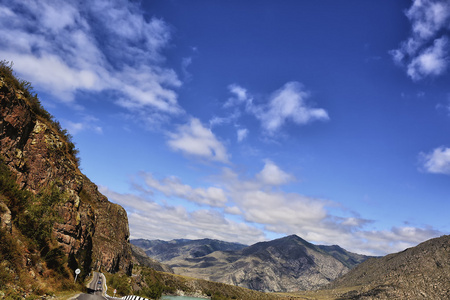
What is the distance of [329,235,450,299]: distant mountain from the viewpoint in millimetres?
131750

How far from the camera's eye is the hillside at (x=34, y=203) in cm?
1859

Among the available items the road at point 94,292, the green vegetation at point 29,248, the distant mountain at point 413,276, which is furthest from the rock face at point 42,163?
the distant mountain at point 413,276

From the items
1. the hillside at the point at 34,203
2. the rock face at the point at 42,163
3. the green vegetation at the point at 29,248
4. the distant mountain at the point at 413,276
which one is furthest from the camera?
the distant mountain at the point at 413,276

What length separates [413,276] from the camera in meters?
147

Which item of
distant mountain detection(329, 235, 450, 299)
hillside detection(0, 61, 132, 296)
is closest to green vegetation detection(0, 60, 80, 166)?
hillside detection(0, 61, 132, 296)

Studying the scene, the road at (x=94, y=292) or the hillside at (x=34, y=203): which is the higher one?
the hillside at (x=34, y=203)

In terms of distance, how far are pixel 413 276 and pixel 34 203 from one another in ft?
625

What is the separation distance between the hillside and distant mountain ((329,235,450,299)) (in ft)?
533

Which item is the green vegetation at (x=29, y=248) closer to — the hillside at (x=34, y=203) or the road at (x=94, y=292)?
the hillside at (x=34, y=203)

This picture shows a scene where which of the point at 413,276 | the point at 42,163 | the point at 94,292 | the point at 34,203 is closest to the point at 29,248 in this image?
the point at 34,203

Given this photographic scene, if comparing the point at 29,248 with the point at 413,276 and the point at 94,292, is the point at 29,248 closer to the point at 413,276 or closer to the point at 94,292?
the point at 94,292

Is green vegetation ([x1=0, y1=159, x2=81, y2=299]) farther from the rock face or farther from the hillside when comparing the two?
the rock face

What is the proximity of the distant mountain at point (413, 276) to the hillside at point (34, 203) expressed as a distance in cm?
16240

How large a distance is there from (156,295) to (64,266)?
66.1 metres
